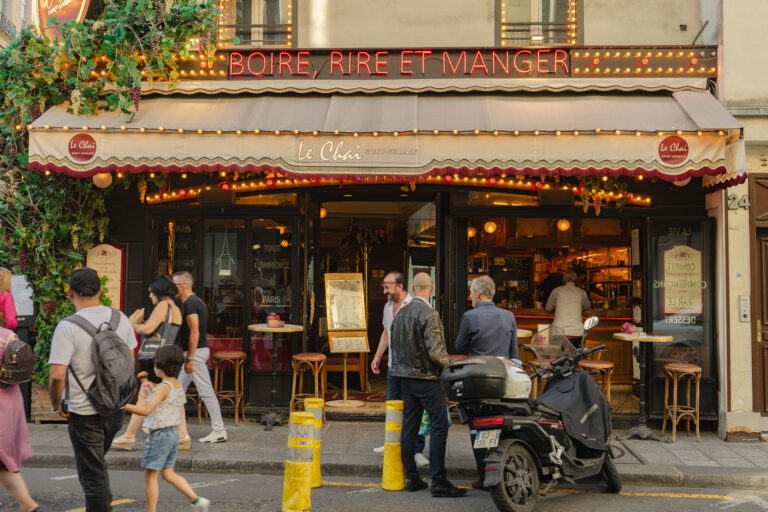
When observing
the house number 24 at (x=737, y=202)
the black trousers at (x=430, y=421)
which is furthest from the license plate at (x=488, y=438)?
the house number 24 at (x=737, y=202)

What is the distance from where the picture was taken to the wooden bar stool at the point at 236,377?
27.9 feet

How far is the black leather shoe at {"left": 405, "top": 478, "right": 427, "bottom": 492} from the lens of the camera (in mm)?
6062

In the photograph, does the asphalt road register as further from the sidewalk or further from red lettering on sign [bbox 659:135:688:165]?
red lettering on sign [bbox 659:135:688:165]

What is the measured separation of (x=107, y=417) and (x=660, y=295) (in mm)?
7050

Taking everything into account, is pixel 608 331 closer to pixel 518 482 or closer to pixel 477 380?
pixel 518 482

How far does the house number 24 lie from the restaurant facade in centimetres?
3

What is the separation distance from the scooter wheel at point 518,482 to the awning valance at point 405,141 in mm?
3333

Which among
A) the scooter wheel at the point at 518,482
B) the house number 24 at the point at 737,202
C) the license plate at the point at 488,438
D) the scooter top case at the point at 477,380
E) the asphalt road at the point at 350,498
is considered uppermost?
the house number 24 at the point at 737,202

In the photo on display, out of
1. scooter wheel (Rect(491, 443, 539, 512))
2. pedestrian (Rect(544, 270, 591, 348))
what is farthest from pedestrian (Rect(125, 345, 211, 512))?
pedestrian (Rect(544, 270, 591, 348))

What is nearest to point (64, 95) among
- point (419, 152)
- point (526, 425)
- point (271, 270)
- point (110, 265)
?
point (110, 265)

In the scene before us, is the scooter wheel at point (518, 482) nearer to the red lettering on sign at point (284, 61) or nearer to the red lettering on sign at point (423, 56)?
the red lettering on sign at point (423, 56)

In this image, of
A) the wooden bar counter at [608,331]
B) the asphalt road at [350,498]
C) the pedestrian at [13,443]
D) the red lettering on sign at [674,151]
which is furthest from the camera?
the wooden bar counter at [608,331]

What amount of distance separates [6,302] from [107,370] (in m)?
3.14

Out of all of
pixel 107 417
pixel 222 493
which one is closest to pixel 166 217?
pixel 222 493
